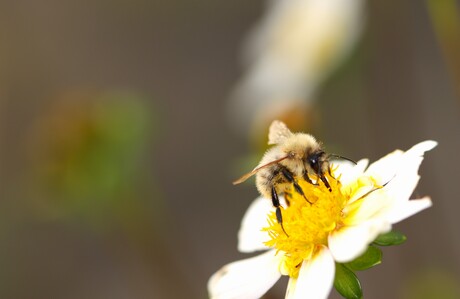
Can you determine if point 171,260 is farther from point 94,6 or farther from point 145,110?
point 94,6

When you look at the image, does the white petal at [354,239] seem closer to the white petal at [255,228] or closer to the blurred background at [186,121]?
the white petal at [255,228]

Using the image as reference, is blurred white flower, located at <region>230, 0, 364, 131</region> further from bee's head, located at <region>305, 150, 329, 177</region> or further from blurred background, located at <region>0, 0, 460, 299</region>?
bee's head, located at <region>305, 150, 329, 177</region>

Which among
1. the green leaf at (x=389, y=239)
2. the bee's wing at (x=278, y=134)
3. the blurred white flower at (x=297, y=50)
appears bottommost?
the green leaf at (x=389, y=239)

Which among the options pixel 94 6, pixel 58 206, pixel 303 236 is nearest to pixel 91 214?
pixel 58 206

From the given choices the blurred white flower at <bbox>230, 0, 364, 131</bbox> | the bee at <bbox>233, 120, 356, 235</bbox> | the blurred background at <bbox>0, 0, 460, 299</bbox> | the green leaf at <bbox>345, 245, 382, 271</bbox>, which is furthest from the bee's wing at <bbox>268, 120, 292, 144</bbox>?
the blurred white flower at <bbox>230, 0, 364, 131</bbox>

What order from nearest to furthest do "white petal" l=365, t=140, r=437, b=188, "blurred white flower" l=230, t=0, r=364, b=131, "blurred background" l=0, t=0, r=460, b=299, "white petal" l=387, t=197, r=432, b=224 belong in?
"white petal" l=387, t=197, r=432, b=224 → "white petal" l=365, t=140, r=437, b=188 → "blurred background" l=0, t=0, r=460, b=299 → "blurred white flower" l=230, t=0, r=364, b=131

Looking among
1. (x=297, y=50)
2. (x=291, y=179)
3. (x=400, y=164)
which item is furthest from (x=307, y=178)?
(x=297, y=50)

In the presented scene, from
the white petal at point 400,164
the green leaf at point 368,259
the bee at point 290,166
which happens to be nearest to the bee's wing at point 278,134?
the bee at point 290,166
